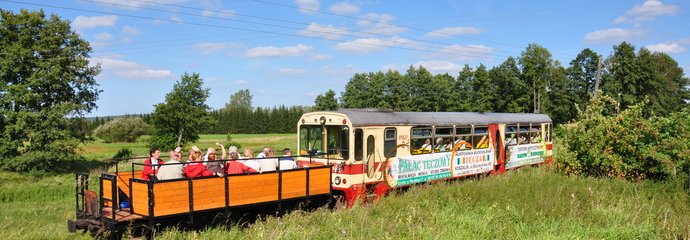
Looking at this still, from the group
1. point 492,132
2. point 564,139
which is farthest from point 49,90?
point 564,139

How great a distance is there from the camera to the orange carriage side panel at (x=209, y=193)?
30.4ft

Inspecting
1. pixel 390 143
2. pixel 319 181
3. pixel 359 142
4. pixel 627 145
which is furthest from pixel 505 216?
pixel 627 145

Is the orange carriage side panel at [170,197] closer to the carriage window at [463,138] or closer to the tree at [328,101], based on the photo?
the carriage window at [463,138]

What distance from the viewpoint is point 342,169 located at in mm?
12359

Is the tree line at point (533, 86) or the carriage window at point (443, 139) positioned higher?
the tree line at point (533, 86)

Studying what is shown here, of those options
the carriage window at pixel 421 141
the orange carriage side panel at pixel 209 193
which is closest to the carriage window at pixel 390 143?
the carriage window at pixel 421 141

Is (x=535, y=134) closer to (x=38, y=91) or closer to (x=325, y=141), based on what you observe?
(x=325, y=141)

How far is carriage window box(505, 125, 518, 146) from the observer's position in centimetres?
1833

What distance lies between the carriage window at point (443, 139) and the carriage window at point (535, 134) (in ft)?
20.1

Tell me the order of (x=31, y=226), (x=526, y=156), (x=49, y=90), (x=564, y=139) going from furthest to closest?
(x=49, y=90), (x=526, y=156), (x=564, y=139), (x=31, y=226)

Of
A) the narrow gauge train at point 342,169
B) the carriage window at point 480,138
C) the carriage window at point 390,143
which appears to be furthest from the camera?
the carriage window at point 480,138

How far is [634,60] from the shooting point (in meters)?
55.8

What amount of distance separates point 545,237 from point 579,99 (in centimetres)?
5784

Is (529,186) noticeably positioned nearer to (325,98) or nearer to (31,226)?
(31,226)
